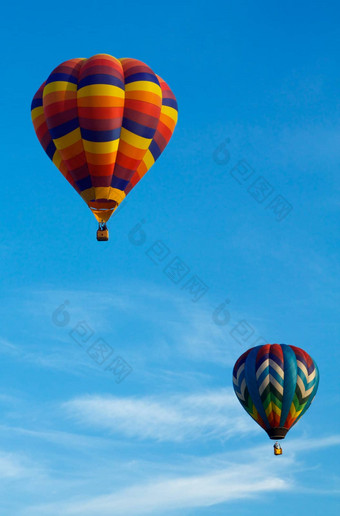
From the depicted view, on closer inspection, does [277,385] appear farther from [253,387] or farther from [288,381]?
[253,387]

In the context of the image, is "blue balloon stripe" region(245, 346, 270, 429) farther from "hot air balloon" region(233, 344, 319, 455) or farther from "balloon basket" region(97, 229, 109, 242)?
"balloon basket" region(97, 229, 109, 242)

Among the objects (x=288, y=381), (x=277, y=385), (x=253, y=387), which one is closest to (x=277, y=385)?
(x=277, y=385)

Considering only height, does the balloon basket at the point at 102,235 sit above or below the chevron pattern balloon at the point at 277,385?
above

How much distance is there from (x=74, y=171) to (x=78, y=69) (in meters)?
4.05

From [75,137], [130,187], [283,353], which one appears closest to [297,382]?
[283,353]

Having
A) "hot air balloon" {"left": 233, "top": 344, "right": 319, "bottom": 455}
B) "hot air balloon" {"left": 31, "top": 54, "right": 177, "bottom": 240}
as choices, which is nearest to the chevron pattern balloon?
"hot air balloon" {"left": 233, "top": 344, "right": 319, "bottom": 455}

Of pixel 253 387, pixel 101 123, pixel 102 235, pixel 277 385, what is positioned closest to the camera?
pixel 101 123

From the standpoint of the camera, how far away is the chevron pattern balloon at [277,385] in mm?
50938

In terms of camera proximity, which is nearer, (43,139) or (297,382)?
Answer: (43,139)

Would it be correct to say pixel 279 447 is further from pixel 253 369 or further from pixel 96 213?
pixel 96 213

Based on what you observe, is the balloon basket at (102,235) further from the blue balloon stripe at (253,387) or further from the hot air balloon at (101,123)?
the blue balloon stripe at (253,387)

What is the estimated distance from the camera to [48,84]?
42500 mm

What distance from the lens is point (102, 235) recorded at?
42344 mm

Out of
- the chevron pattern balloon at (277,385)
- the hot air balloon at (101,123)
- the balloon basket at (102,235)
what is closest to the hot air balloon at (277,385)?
the chevron pattern balloon at (277,385)
